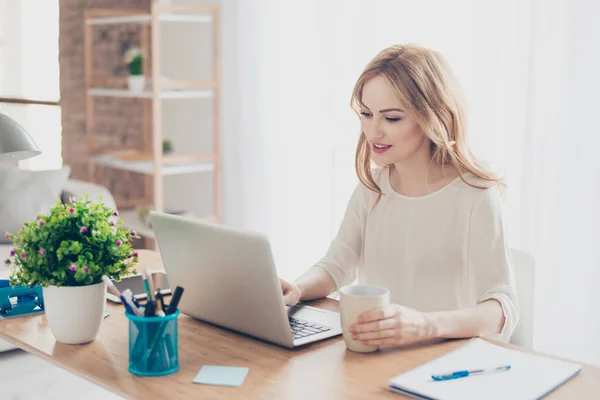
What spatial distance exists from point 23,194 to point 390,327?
2.57 metres

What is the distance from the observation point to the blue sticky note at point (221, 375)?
1.17m

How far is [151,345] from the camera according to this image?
1.19 metres

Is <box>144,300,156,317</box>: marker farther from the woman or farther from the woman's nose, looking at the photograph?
the woman's nose

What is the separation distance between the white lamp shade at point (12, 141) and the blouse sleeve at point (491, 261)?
0.94 m

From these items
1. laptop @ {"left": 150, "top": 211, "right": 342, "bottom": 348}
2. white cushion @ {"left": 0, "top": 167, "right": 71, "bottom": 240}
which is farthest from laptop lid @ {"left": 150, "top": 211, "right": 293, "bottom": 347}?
white cushion @ {"left": 0, "top": 167, "right": 71, "bottom": 240}

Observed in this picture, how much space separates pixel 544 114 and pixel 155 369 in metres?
1.79

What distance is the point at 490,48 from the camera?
8.73 ft

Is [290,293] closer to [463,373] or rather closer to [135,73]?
[463,373]

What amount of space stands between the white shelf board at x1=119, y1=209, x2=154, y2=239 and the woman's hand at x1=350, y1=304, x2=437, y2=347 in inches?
104

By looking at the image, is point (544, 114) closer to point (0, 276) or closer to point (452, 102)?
point (452, 102)

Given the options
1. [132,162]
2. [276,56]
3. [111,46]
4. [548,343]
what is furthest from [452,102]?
[111,46]

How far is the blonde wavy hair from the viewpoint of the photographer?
1.59 meters

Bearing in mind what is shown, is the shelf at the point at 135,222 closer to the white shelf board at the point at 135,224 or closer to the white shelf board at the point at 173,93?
the white shelf board at the point at 135,224

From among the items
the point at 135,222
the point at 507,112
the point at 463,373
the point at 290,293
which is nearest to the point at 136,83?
the point at 135,222
